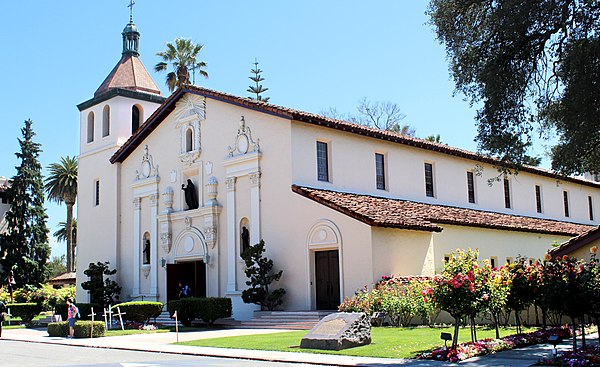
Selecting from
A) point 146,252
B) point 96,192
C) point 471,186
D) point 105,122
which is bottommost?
point 146,252

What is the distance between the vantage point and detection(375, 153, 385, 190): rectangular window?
31328 millimetres

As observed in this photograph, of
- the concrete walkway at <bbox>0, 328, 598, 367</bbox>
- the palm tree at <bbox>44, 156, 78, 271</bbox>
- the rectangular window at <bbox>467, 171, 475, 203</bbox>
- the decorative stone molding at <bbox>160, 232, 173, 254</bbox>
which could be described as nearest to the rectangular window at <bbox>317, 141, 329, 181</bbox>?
the concrete walkway at <bbox>0, 328, 598, 367</bbox>

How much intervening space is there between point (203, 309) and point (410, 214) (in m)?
9.22

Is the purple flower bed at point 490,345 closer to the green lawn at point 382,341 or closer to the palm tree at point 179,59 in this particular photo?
the green lawn at point 382,341

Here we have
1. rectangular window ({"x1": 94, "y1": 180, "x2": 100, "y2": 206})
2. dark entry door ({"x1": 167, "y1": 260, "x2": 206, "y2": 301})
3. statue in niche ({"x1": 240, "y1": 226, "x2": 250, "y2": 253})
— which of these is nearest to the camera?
statue in niche ({"x1": 240, "y1": 226, "x2": 250, "y2": 253})

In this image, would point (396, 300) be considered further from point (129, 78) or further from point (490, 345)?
point (129, 78)

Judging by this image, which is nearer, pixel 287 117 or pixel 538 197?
pixel 287 117

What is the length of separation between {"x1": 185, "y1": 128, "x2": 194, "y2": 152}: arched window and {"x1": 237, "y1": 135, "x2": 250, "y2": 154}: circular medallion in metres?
3.86

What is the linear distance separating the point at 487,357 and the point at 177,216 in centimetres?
2098

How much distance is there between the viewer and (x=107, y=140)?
129ft

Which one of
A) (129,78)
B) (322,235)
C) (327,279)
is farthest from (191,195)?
(129,78)

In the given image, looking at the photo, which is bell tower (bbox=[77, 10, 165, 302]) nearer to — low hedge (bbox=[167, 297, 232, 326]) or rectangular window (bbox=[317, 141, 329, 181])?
low hedge (bbox=[167, 297, 232, 326])

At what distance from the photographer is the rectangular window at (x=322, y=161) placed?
95.6 feet

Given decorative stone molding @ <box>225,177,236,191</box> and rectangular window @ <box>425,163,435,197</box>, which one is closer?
decorative stone molding @ <box>225,177,236,191</box>
